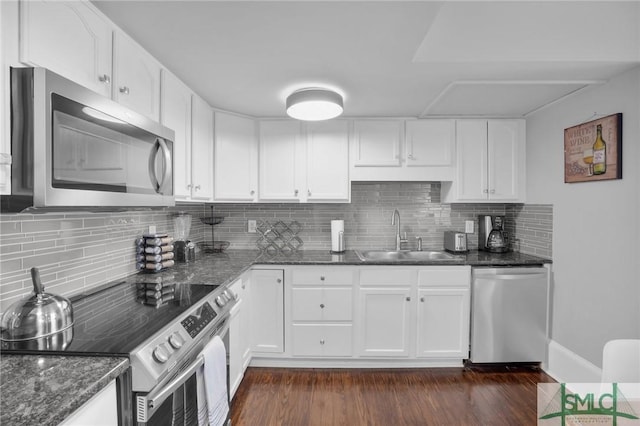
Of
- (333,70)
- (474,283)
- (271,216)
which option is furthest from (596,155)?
(271,216)

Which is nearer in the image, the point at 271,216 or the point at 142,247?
the point at 142,247

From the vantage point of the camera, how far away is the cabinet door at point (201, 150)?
7.55 feet

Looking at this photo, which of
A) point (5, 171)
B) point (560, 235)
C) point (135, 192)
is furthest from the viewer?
point (560, 235)

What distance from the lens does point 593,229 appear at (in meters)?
2.13

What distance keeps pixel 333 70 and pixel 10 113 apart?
1.54 metres

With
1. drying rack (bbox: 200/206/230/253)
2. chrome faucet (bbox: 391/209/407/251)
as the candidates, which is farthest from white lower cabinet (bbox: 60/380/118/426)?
chrome faucet (bbox: 391/209/407/251)

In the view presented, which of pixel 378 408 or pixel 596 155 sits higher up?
pixel 596 155

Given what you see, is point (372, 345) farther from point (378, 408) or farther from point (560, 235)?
point (560, 235)

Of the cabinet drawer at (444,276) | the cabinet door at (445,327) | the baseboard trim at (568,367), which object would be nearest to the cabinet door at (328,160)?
the cabinet drawer at (444,276)

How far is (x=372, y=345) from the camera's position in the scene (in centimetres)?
253

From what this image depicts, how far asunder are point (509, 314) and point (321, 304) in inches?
60.2

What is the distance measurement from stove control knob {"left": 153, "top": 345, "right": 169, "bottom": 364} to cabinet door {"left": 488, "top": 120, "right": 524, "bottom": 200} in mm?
2854

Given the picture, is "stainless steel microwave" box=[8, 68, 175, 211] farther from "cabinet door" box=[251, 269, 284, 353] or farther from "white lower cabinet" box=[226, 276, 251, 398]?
"cabinet door" box=[251, 269, 284, 353]

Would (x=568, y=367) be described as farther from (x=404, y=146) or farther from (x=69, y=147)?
(x=69, y=147)
